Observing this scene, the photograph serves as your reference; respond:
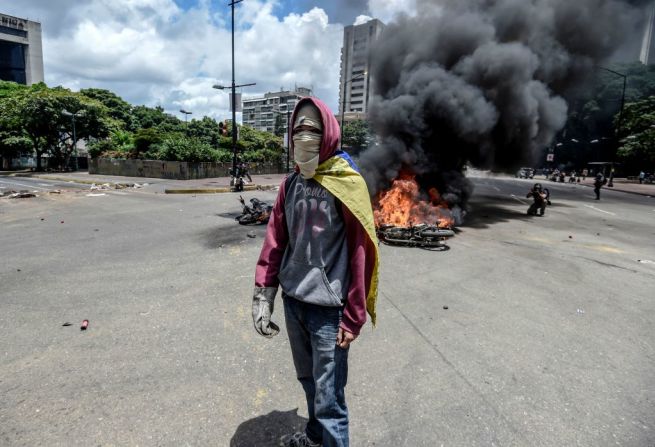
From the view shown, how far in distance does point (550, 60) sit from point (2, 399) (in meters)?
18.5

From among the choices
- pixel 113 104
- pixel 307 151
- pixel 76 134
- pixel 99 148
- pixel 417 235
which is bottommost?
pixel 417 235

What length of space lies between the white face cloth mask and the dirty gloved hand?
27.9 inches

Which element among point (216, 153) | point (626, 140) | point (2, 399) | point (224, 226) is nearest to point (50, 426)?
point (2, 399)

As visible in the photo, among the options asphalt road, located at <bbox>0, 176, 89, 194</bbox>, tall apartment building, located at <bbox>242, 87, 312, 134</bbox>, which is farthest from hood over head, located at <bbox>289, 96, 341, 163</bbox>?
tall apartment building, located at <bbox>242, 87, 312, 134</bbox>

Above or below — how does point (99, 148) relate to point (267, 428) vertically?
above

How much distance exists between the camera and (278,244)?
2.16m

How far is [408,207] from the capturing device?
9344mm

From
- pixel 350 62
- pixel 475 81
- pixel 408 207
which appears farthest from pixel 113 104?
pixel 350 62

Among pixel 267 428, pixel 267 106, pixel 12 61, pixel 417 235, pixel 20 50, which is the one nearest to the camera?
pixel 267 428

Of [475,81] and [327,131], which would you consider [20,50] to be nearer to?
[475,81]

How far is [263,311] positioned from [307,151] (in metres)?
0.93

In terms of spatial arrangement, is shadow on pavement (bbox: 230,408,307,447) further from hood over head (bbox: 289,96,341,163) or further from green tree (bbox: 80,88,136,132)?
green tree (bbox: 80,88,136,132)

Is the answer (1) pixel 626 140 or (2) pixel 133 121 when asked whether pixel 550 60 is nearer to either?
(1) pixel 626 140

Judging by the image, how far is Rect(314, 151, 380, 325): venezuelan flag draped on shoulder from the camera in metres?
1.90
